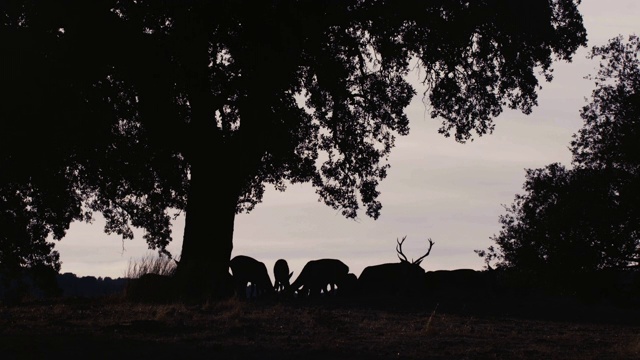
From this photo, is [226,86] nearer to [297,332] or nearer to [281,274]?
[297,332]

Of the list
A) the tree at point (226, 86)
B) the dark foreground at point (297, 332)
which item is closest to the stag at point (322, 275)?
the tree at point (226, 86)

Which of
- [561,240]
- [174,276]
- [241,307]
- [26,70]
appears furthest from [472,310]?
[26,70]

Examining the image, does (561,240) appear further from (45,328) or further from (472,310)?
(45,328)

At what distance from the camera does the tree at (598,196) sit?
22250 millimetres

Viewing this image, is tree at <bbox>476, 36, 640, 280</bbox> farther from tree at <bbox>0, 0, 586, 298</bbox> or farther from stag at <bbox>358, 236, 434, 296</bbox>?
stag at <bbox>358, 236, 434, 296</bbox>

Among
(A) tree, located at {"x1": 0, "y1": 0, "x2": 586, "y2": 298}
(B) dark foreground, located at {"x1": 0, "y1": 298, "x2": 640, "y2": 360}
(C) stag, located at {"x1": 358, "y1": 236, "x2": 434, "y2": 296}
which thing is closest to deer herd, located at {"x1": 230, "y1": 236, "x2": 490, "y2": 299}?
(C) stag, located at {"x1": 358, "y1": 236, "x2": 434, "y2": 296}

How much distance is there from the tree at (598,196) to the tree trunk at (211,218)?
25.0 feet

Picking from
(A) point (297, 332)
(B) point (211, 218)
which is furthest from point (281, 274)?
(A) point (297, 332)

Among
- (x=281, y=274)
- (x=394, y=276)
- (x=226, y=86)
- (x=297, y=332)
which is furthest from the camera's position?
(x=281, y=274)

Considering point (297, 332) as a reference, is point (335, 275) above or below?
above

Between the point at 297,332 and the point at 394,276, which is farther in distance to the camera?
the point at 394,276

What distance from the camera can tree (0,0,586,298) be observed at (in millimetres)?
19703

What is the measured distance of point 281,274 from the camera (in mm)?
39500

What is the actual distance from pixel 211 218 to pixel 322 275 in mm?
13070
